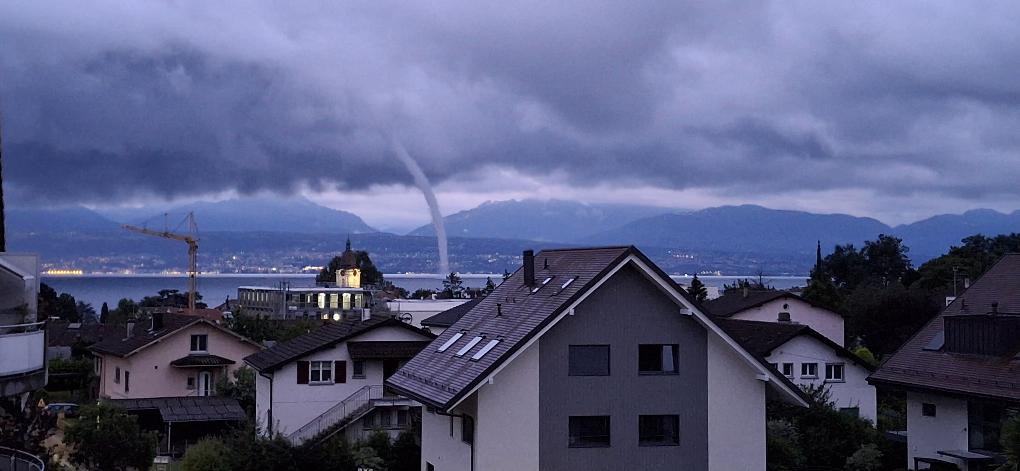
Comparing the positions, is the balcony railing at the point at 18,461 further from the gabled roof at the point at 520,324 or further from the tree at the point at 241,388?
the tree at the point at 241,388

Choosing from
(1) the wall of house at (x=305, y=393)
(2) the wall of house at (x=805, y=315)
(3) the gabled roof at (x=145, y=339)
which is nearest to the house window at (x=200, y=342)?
(3) the gabled roof at (x=145, y=339)

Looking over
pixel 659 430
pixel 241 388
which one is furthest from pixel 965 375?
pixel 241 388

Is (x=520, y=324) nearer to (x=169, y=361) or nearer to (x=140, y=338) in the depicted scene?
(x=169, y=361)

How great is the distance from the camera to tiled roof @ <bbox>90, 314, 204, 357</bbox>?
2638 inches

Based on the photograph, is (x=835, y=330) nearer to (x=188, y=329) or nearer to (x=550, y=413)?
(x=188, y=329)

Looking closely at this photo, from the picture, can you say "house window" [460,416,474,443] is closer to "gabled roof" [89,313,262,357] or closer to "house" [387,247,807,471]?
"house" [387,247,807,471]

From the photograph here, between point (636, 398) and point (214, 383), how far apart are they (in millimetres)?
44542

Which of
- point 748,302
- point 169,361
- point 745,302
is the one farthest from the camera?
point 745,302

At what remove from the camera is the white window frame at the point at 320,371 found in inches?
1934

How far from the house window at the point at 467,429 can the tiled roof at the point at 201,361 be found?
131 ft

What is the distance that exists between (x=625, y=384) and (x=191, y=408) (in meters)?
34.4

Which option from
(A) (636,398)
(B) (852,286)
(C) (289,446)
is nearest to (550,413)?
(A) (636,398)

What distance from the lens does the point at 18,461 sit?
21.0 metres

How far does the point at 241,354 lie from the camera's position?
69.2 m
